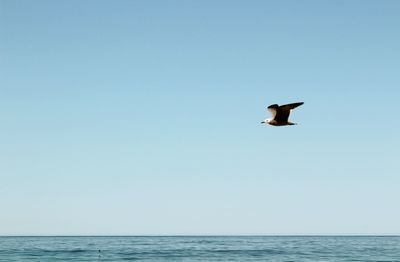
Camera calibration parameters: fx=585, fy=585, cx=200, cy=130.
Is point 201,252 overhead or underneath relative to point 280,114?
underneath

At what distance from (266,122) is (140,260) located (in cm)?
3962

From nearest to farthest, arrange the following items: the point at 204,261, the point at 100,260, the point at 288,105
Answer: the point at 288,105
the point at 204,261
the point at 100,260

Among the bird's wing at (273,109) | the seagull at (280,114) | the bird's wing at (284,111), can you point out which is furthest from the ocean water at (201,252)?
the bird's wing at (273,109)

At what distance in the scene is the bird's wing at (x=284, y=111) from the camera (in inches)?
732

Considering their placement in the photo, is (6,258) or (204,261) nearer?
(204,261)

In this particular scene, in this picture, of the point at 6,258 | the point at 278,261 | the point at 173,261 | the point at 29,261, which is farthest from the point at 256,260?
the point at 6,258

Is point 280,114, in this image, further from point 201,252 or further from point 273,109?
point 201,252

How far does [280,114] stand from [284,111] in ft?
0.76

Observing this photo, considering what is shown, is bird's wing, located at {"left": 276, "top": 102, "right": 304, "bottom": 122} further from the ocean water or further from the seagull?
the ocean water

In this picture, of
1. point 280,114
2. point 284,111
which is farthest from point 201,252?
point 284,111

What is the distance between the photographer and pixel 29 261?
5472cm

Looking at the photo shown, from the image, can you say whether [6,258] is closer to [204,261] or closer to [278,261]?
[204,261]

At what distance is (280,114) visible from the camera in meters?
19.1

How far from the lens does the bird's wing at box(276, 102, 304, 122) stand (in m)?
18.6
